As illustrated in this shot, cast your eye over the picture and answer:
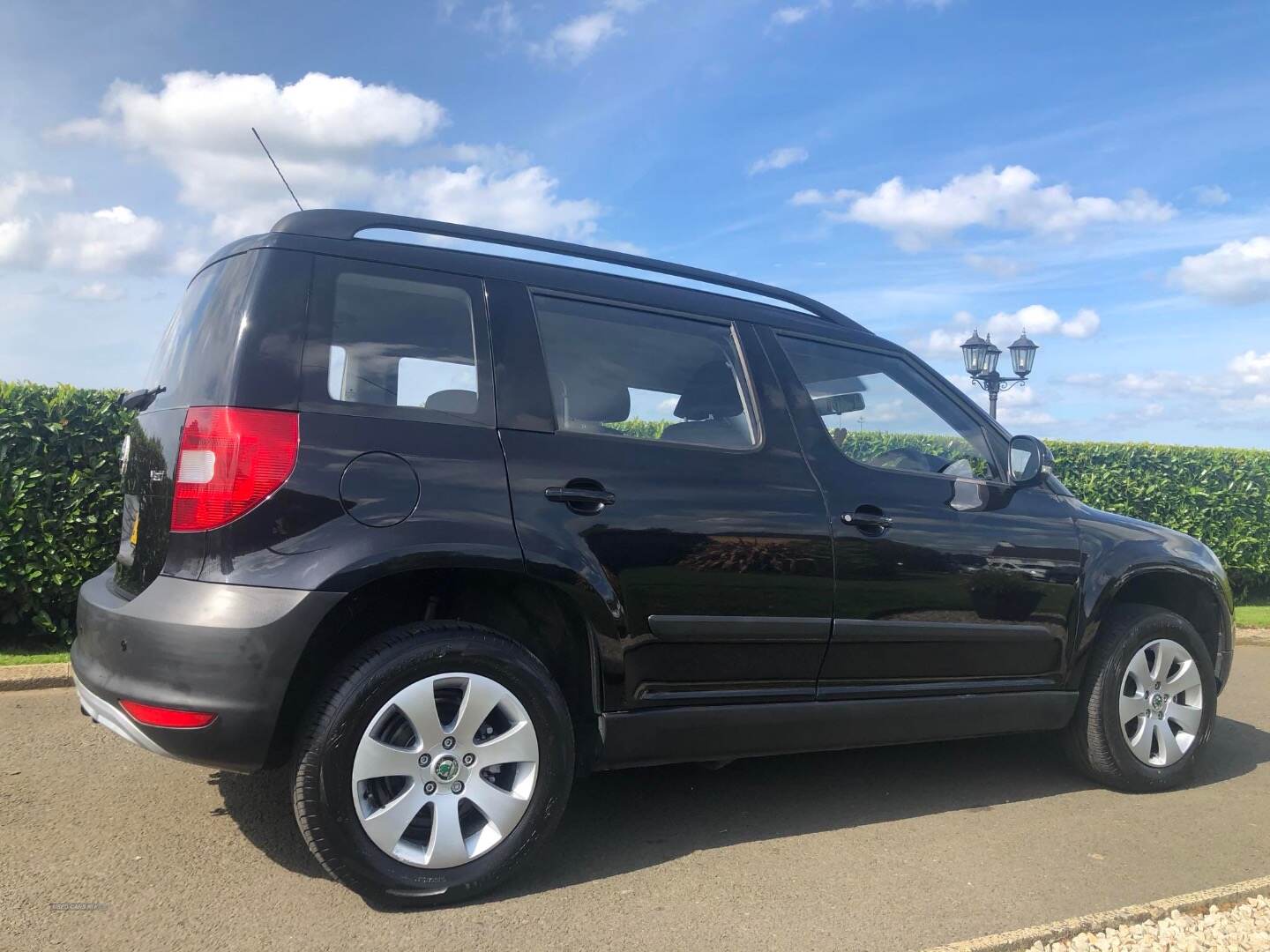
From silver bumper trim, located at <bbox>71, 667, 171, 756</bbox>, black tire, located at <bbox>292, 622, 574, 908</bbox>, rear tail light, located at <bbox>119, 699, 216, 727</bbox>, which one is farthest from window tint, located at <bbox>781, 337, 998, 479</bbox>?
silver bumper trim, located at <bbox>71, 667, 171, 756</bbox>

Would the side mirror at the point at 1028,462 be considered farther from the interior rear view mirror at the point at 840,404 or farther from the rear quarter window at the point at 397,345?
the rear quarter window at the point at 397,345

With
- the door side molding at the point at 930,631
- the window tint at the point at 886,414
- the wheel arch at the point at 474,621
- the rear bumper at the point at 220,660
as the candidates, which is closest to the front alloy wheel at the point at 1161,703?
the door side molding at the point at 930,631

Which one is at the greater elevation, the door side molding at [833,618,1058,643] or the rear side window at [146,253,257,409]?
the rear side window at [146,253,257,409]

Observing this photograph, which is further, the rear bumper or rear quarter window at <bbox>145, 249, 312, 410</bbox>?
rear quarter window at <bbox>145, 249, 312, 410</bbox>

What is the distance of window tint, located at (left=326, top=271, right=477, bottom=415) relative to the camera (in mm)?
2965

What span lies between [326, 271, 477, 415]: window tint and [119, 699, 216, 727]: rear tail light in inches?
36.3

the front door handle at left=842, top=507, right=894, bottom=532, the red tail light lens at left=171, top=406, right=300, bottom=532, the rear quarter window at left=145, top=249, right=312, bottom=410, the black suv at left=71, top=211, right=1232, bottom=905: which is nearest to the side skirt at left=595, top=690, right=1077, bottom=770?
the black suv at left=71, top=211, right=1232, bottom=905

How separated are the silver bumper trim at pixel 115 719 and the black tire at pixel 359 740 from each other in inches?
16.2

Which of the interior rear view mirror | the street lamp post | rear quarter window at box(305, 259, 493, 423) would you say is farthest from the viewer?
the street lamp post

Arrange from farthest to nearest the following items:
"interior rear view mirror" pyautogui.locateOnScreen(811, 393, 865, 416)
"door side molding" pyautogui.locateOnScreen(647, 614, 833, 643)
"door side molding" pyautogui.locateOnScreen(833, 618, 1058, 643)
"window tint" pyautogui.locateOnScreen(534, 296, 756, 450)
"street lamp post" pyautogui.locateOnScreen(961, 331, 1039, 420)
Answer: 1. "street lamp post" pyautogui.locateOnScreen(961, 331, 1039, 420)
2. "interior rear view mirror" pyautogui.locateOnScreen(811, 393, 865, 416)
3. "door side molding" pyautogui.locateOnScreen(833, 618, 1058, 643)
4. "window tint" pyautogui.locateOnScreen(534, 296, 756, 450)
5. "door side molding" pyautogui.locateOnScreen(647, 614, 833, 643)

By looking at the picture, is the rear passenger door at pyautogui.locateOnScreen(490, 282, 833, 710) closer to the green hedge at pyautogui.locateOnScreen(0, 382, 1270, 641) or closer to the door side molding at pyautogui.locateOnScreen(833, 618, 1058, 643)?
the door side molding at pyautogui.locateOnScreen(833, 618, 1058, 643)

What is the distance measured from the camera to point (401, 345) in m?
3.13

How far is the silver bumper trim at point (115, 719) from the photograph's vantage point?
2762 mm

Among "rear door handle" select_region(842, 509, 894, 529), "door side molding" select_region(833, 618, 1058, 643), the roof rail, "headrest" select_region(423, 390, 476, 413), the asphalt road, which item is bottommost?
the asphalt road
